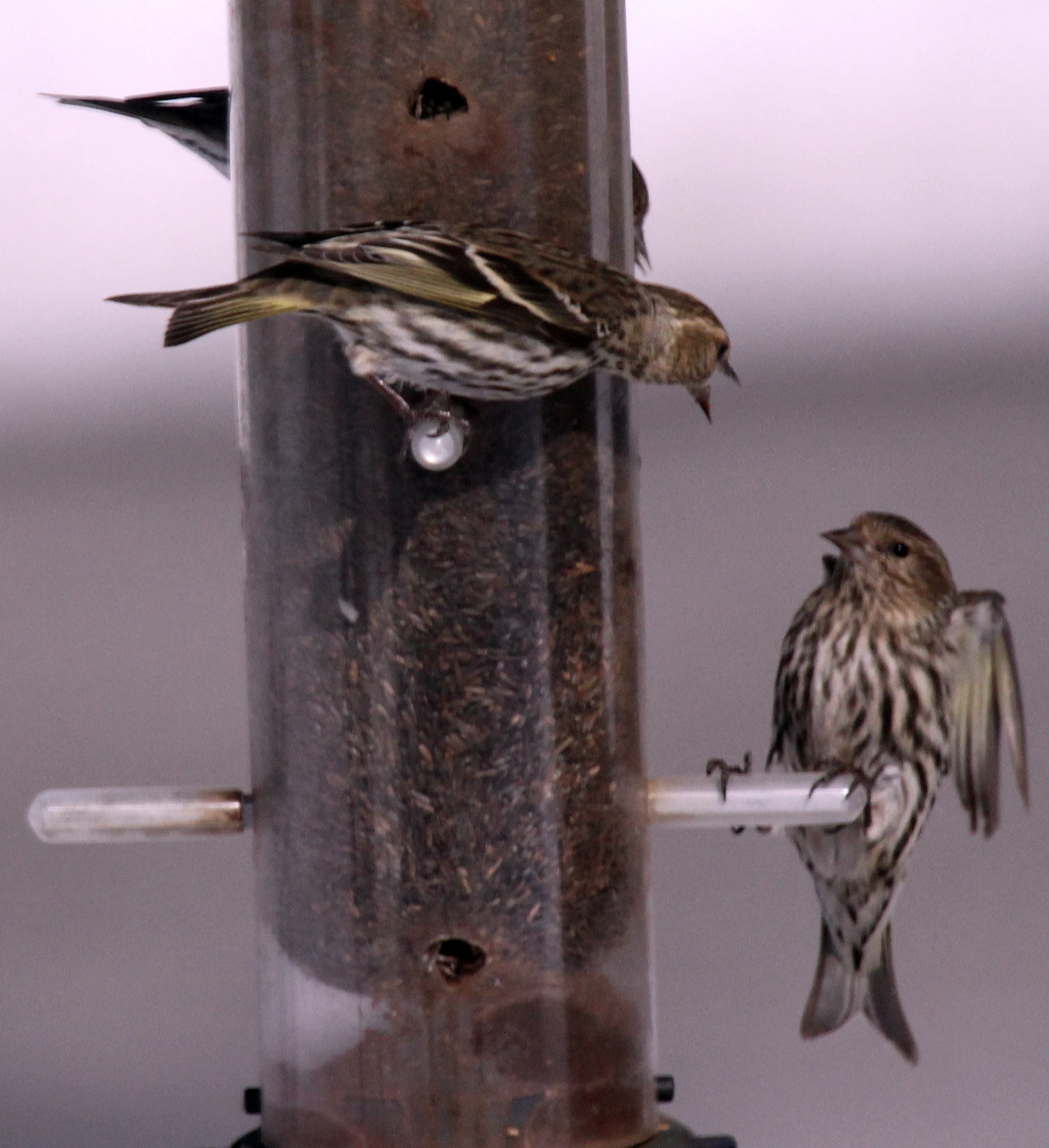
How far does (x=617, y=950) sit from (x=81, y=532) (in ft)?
21.2

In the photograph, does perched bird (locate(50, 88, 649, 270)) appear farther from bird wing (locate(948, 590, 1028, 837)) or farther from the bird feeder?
bird wing (locate(948, 590, 1028, 837))

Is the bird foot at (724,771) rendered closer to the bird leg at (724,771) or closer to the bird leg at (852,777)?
the bird leg at (724,771)

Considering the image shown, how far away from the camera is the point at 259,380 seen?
357 cm

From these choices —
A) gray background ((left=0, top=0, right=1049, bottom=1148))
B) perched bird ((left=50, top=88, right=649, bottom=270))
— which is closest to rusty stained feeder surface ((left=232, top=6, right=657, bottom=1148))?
perched bird ((left=50, top=88, right=649, bottom=270))

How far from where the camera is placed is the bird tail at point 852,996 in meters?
4.59

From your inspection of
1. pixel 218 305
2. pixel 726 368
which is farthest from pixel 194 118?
pixel 218 305

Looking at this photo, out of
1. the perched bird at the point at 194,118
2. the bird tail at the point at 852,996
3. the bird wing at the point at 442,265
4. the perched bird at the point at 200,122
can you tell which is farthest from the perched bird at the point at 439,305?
the bird tail at the point at 852,996

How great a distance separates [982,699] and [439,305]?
2.13 metres

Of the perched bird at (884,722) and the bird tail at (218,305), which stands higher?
the bird tail at (218,305)

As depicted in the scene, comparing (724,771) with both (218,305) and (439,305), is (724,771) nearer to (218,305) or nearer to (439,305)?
(439,305)

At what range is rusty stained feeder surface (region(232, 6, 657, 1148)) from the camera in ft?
10.9

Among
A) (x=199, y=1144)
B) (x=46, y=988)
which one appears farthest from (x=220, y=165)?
(x=46, y=988)

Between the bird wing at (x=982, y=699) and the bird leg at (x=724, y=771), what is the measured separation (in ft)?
2.27

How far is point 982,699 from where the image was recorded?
4715 mm
